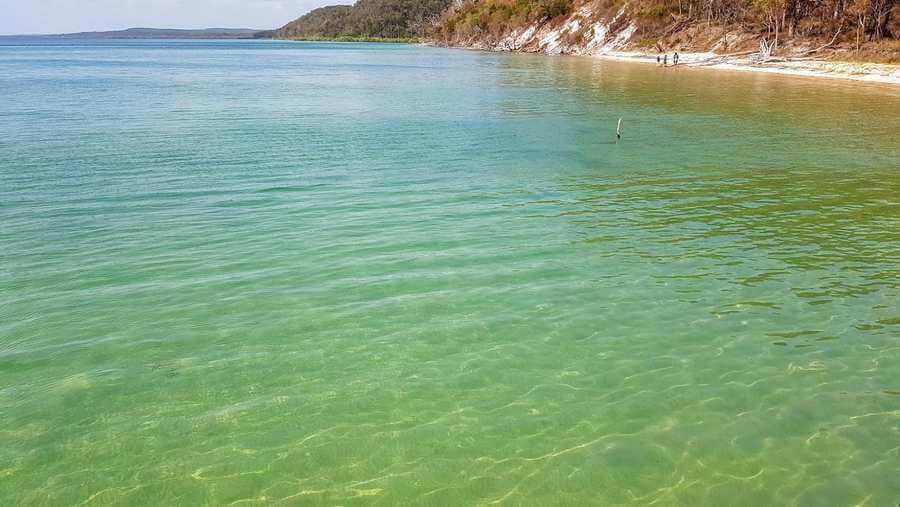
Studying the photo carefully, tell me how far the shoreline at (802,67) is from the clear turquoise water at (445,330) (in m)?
52.0

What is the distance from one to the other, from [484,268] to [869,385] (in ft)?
27.4

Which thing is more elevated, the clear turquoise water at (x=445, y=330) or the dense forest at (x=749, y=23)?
the dense forest at (x=749, y=23)

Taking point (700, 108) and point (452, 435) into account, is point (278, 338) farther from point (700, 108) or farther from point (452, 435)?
point (700, 108)

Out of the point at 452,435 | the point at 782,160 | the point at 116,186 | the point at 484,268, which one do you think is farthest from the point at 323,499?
the point at 782,160

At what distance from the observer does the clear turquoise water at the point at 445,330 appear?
8531 millimetres

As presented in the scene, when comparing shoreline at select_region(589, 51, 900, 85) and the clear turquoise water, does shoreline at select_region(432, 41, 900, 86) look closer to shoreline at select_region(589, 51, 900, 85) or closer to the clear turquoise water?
shoreline at select_region(589, 51, 900, 85)

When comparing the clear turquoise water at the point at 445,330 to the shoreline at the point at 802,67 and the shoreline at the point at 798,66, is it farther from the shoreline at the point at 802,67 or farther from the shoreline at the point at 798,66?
the shoreline at the point at 798,66

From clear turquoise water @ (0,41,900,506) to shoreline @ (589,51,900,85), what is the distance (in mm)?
51966

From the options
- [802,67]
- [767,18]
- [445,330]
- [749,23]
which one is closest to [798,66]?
[802,67]

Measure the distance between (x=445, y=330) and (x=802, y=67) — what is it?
9079cm

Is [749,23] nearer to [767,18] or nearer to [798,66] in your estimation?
[767,18]

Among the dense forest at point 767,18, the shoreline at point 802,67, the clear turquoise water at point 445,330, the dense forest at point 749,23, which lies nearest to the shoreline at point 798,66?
the shoreline at point 802,67

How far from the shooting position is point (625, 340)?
1208cm

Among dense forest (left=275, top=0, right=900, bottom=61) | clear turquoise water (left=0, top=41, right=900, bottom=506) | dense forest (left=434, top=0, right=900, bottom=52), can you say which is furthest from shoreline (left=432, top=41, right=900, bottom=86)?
clear turquoise water (left=0, top=41, right=900, bottom=506)
